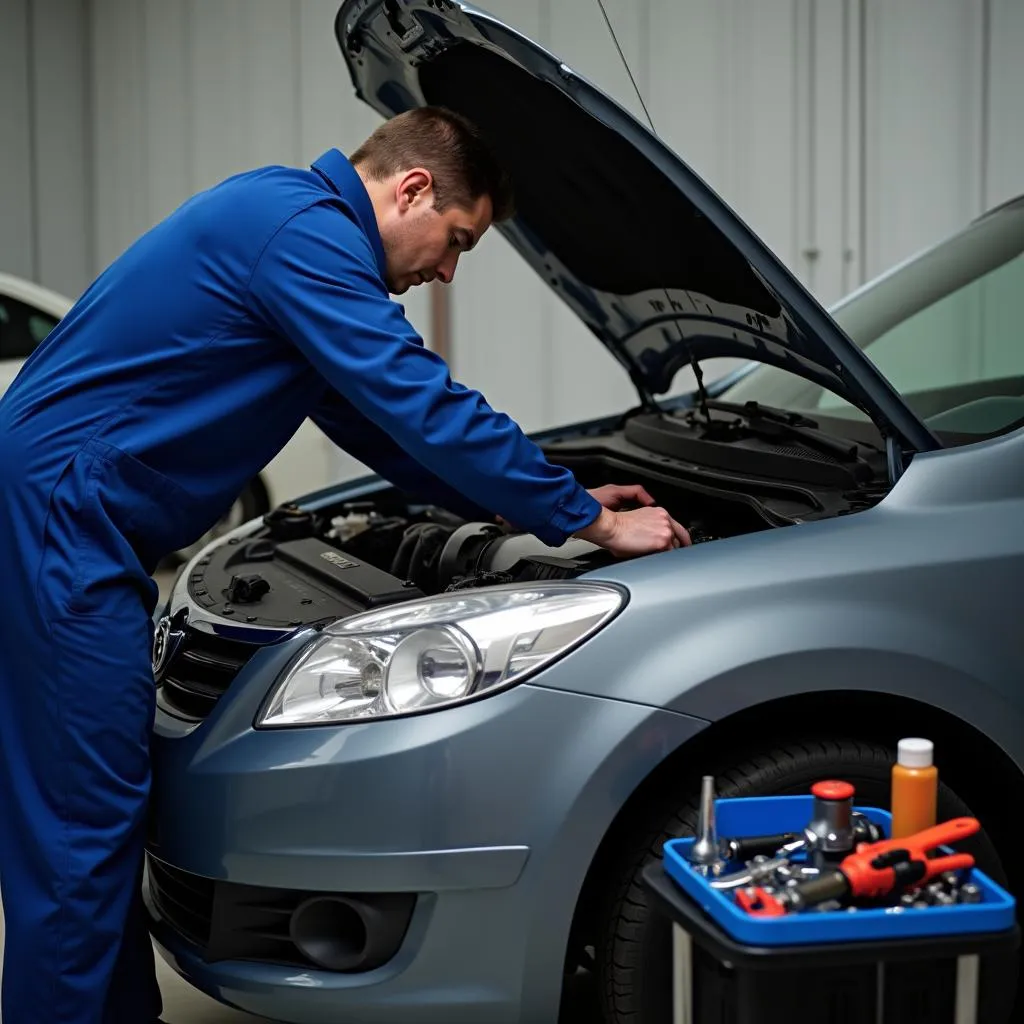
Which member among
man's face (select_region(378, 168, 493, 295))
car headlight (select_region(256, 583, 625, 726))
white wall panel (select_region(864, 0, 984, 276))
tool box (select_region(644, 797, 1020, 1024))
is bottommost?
tool box (select_region(644, 797, 1020, 1024))

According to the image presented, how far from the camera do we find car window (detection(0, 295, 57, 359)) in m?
5.08

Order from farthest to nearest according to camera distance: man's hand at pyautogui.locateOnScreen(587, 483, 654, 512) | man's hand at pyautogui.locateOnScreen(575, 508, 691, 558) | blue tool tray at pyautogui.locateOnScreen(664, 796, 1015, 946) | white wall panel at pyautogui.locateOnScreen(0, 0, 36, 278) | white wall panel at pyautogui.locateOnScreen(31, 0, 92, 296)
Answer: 1. white wall panel at pyautogui.locateOnScreen(31, 0, 92, 296)
2. white wall panel at pyautogui.locateOnScreen(0, 0, 36, 278)
3. man's hand at pyautogui.locateOnScreen(587, 483, 654, 512)
4. man's hand at pyautogui.locateOnScreen(575, 508, 691, 558)
5. blue tool tray at pyautogui.locateOnScreen(664, 796, 1015, 946)

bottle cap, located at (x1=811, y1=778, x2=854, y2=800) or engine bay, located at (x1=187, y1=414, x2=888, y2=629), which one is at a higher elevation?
engine bay, located at (x1=187, y1=414, x2=888, y2=629)

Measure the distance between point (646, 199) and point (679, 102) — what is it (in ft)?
13.2

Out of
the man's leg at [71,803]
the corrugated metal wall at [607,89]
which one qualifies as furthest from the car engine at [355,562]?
the corrugated metal wall at [607,89]

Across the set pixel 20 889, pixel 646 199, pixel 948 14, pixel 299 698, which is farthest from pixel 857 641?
pixel 948 14

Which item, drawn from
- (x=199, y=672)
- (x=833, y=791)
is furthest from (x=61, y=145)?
(x=833, y=791)

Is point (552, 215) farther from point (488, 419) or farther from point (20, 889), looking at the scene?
point (20, 889)

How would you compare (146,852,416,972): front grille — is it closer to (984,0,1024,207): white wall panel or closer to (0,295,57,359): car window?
(0,295,57,359): car window

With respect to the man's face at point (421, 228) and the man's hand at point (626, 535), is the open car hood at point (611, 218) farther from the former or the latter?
the man's hand at point (626, 535)

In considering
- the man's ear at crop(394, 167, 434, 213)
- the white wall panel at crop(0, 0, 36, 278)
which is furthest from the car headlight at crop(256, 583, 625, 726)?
the white wall panel at crop(0, 0, 36, 278)

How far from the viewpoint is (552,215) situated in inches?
105

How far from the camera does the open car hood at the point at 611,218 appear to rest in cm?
194

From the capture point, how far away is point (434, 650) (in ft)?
5.93
